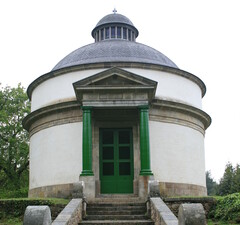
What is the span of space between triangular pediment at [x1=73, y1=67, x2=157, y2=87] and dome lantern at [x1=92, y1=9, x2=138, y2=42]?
9071 millimetres

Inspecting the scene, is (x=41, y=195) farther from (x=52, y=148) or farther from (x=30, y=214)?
(x=30, y=214)

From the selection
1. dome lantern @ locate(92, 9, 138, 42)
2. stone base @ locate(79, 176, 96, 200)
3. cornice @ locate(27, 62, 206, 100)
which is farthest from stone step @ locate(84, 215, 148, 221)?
dome lantern @ locate(92, 9, 138, 42)

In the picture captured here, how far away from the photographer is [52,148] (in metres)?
20.0

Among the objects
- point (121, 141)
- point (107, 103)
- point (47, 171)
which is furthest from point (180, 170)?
point (47, 171)

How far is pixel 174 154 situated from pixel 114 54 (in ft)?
20.2

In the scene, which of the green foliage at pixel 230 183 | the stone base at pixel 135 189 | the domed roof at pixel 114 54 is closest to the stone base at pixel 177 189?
the stone base at pixel 135 189

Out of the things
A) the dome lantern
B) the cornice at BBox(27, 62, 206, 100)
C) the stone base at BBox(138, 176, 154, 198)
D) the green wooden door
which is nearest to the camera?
the stone base at BBox(138, 176, 154, 198)

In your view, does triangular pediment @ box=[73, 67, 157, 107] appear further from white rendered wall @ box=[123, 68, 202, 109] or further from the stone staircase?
the stone staircase

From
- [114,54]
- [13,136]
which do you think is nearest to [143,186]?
[114,54]

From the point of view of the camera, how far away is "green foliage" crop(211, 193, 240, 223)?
1421cm

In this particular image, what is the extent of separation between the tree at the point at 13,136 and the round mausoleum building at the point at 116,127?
1358 cm

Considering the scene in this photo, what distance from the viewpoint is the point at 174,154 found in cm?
1980

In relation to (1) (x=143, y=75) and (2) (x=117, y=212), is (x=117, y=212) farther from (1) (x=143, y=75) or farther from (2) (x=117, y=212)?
(1) (x=143, y=75)

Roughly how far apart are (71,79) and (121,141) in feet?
13.5
